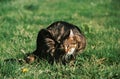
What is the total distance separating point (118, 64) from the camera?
6.68 meters

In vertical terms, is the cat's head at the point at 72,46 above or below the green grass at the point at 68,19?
above

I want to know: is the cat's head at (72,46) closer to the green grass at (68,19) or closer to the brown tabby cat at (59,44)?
the brown tabby cat at (59,44)

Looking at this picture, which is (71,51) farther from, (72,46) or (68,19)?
(68,19)

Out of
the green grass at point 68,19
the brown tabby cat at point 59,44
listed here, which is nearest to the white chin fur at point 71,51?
the brown tabby cat at point 59,44

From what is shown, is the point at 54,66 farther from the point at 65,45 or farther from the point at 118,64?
the point at 118,64

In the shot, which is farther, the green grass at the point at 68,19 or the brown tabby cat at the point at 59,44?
the brown tabby cat at the point at 59,44

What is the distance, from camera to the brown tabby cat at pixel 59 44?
631cm

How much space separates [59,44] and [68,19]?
17.1 feet

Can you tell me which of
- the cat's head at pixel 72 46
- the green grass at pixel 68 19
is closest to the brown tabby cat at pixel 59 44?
the cat's head at pixel 72 46

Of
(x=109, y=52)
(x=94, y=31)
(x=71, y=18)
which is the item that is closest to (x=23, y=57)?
(x=109, y=52)

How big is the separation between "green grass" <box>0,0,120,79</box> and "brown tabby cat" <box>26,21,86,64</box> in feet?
0.57

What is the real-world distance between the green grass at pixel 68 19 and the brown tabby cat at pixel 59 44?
173mm

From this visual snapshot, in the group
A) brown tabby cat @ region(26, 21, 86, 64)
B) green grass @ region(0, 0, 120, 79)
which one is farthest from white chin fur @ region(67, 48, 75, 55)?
green grass @ region(0, 0, 120, 79)

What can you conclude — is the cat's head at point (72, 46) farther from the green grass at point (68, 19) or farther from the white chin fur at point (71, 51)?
the green grass at point (68, 19)
